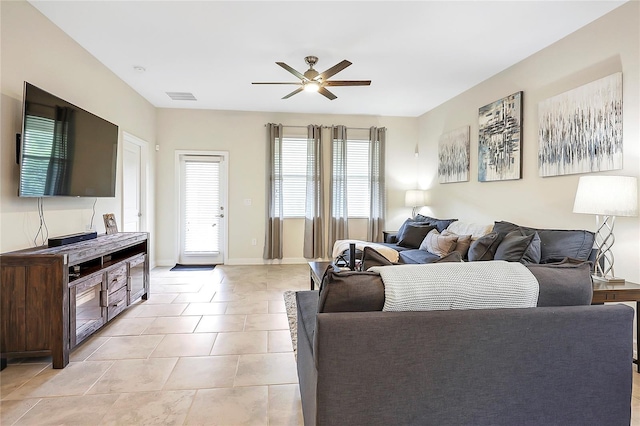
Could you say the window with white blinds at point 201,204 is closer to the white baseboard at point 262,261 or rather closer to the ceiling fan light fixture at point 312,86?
the white baseboard at point 262,261

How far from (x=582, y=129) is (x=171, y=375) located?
3.86 metres

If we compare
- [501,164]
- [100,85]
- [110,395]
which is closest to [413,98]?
[501,164]

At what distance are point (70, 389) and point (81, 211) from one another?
1973 mm

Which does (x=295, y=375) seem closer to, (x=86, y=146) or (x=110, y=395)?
(x=110, y=395)

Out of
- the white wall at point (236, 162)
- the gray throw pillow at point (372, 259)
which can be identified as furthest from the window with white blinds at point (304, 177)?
the gray throw pillow at point (372, 259)

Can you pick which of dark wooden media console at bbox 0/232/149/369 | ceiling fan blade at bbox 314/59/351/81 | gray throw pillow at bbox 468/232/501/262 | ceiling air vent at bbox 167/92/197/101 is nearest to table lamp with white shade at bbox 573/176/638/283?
gray throw pillow at bbox 468/232/501/262

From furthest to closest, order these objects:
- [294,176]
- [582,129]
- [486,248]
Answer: [294,176] < [486,248] < [582,129]

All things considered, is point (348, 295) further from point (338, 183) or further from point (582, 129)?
point (338, 183)

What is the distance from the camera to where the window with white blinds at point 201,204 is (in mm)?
6117

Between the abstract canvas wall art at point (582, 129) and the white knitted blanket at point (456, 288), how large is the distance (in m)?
2.03

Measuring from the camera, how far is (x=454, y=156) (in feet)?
16.9

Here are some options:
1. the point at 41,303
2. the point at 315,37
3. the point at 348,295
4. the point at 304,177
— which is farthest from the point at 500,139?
the point at 41,303

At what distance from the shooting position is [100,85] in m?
3.94

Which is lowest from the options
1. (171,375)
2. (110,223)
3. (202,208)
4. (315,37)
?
(171,375)
